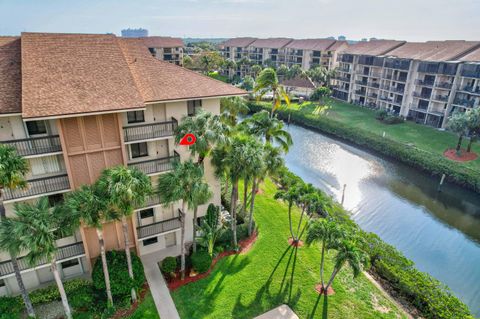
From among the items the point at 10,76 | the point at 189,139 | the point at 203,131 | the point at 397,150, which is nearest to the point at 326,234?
the point at 203,131

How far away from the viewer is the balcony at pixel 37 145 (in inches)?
735

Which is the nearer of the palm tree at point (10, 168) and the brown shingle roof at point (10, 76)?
the palm tree at point (10, 168)

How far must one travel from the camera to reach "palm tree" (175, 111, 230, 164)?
20.3 m

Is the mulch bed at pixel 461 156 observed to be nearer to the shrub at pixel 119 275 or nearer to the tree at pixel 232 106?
the tree at pixel 232 106

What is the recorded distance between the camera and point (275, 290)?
22766mm

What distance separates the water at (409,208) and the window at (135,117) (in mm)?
26875

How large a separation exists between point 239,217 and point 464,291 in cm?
2072

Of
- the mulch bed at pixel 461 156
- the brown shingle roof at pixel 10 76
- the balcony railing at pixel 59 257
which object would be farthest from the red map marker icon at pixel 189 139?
the mulch bed at pixel 461 156

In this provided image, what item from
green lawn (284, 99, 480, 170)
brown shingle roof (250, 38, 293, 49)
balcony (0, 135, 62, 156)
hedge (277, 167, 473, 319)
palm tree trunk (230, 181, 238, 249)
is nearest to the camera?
balcony (0, 135, 62, 156)

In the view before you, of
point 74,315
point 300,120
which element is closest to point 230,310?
point 74,315

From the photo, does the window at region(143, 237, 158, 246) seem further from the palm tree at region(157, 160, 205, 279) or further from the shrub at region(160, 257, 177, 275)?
the palm tree at region(157, 160, 205, 279)

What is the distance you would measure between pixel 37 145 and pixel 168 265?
40.6 ft

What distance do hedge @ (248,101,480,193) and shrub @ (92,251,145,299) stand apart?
4391 cm

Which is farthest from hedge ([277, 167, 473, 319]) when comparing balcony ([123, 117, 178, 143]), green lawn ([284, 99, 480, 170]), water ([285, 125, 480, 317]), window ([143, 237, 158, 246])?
green lawn ([284, 99, 480, 170])
